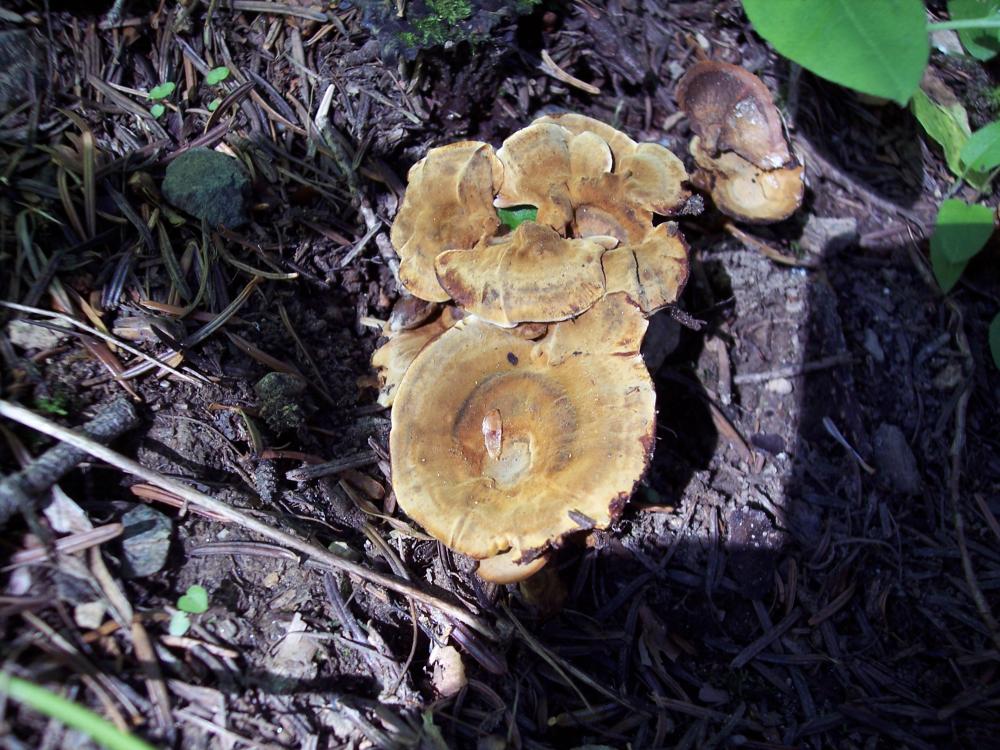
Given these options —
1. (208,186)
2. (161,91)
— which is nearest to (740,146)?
(208,186)

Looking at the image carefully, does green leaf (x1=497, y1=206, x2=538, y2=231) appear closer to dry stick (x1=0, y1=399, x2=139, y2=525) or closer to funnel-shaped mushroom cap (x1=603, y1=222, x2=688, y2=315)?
funnel-shaped mushroom cap (x1=603, y1=222, x2=688, y2=315)

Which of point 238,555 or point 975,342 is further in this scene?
point 975,342

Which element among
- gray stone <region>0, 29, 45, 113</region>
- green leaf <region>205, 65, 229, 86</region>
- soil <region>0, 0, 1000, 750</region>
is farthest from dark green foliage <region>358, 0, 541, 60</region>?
gray stone <region>0, 29, 45, 113</region>

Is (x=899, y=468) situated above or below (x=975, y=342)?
below

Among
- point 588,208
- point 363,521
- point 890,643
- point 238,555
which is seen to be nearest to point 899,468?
point 890,643

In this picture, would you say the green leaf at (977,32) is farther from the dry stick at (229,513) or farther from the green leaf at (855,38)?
the dry stick at (229,513)

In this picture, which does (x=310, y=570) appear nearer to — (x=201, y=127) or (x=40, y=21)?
(x=201, y=127)

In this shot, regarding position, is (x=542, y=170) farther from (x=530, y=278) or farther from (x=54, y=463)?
(x=54, y=463)
